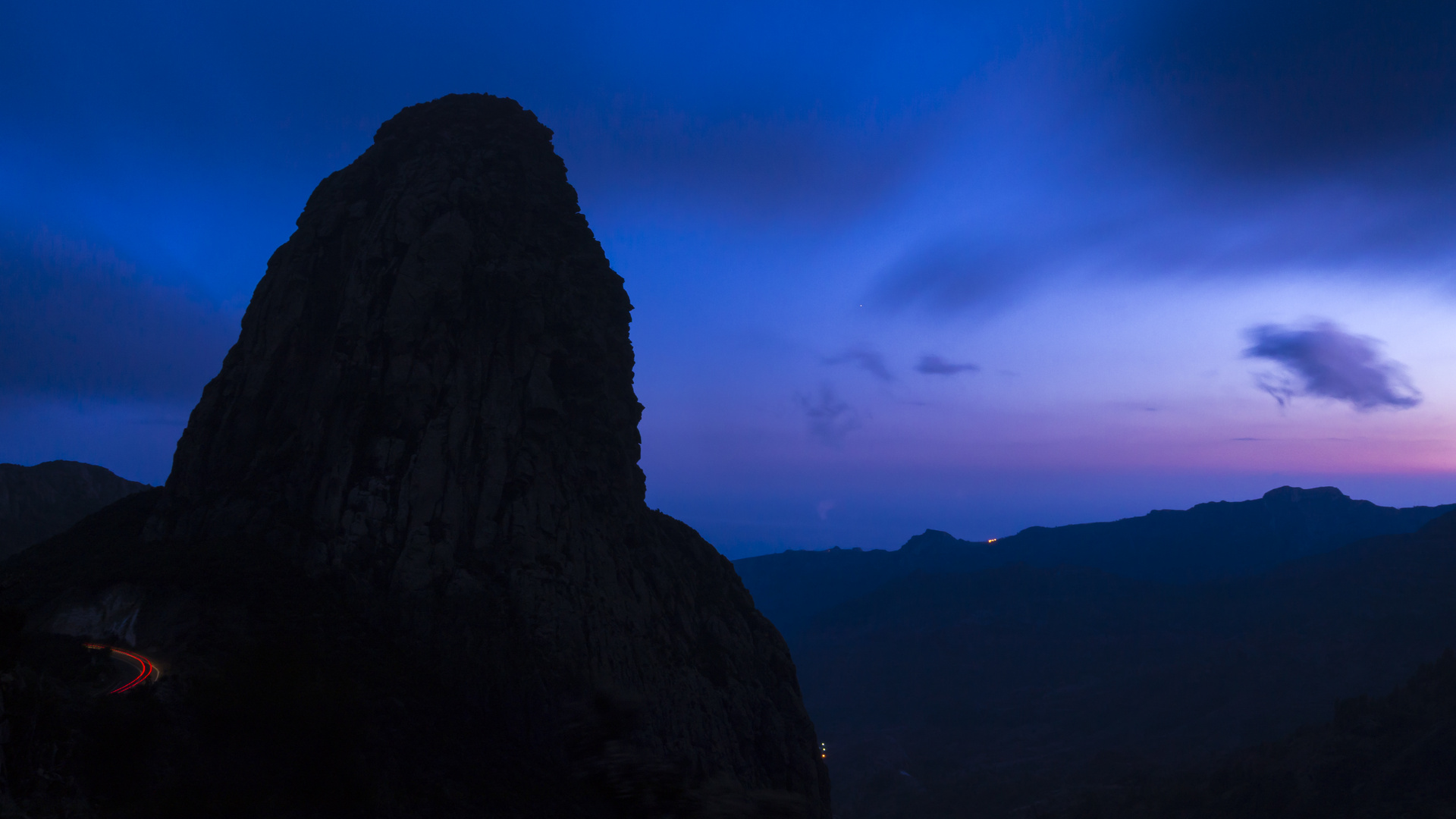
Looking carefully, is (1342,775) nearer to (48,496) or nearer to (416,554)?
(416,554)

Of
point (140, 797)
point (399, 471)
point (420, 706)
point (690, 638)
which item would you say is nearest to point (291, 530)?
point (399, 471)

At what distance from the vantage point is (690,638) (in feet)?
209

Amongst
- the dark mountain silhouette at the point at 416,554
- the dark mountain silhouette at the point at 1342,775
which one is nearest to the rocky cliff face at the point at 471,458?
the dark mountain silhouette at the point at 416,554

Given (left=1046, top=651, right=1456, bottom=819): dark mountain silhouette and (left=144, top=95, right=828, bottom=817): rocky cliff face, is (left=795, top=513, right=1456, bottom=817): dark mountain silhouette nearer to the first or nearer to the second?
(left=1046, top=651, right=1456, bottom=819): dark mountain silhouette

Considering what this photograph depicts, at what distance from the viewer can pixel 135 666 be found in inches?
1371

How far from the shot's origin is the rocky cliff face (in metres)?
48.9

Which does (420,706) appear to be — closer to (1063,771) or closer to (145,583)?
(145,583)

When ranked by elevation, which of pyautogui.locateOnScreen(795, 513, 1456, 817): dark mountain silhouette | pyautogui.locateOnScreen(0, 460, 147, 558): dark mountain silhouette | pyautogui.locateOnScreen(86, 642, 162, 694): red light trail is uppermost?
pyautogui.locateOnScreen(0, 460, 147, 558): dark mountain silhouette

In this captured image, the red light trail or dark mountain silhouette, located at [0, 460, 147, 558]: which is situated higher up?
dark mountain silhouette, located at [0, 460, 147, 558]

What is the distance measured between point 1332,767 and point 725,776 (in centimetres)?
12150

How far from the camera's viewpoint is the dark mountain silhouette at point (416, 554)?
32906mm

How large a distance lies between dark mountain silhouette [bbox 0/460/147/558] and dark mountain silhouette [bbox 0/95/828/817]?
55.8 meters

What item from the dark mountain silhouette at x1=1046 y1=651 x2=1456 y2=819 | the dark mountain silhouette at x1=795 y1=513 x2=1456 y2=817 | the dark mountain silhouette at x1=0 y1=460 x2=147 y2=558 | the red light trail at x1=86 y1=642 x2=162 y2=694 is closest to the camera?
the red light trail at x1=86 y1=642 x2=162 y2=694

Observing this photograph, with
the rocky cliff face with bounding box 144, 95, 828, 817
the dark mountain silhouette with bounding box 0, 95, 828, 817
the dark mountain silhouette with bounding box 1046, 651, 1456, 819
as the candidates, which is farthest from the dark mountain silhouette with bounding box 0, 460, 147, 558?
the dark mountain silhouette with bounding box 1046, 651, 1456, 819
